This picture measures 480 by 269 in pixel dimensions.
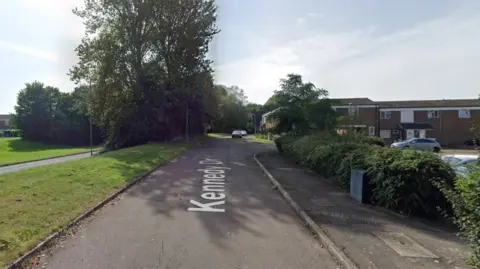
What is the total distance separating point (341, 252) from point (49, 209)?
590cm

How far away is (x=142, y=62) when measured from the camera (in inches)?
1372

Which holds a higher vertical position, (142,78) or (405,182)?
(142,78)

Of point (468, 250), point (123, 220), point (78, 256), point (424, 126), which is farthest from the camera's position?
point (424, 126)

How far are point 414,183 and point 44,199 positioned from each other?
28.5ft

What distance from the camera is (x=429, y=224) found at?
752 centimetres

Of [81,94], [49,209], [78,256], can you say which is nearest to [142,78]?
[81,94]

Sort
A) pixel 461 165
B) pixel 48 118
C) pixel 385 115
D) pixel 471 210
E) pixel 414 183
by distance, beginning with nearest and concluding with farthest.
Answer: pixel 471 210, pixel 461 165, pixel 414 183, pixel 385 115, pixel 48 118

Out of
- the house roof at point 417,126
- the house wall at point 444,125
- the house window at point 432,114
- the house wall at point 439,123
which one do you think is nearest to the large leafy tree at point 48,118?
the house wall at point 439,123

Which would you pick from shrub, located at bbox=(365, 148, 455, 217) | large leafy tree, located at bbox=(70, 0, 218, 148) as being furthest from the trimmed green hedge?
large leafy tree, located at bbox=(70, 0, 218, 148)

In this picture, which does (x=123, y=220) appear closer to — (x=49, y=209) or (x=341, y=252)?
(x=49, y=209)

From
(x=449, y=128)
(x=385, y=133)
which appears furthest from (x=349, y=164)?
(x=449, y=128)

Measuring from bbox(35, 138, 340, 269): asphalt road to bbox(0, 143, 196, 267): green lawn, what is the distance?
1.54ft

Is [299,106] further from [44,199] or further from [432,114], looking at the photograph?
[432,114]

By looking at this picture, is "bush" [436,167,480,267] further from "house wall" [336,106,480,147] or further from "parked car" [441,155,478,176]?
"house wall" [336,106,480,147]
